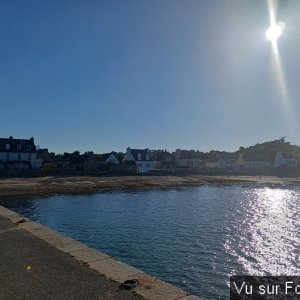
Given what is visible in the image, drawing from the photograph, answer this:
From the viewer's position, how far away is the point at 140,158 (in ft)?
352

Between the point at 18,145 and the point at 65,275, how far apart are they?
82.1m

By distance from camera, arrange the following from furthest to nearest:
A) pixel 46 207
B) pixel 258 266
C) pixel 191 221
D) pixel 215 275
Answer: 1. pixel 46 207
2. pixel 191 221
3. pixel 258 266
4. pixel 215 275

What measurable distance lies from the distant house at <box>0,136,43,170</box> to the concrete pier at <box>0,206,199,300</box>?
250ft

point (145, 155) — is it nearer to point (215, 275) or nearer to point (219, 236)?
point (219, 236)

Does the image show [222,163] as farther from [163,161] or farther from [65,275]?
[65,275]

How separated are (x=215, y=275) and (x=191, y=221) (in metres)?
11.9

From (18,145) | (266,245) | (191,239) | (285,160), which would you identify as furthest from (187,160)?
(266,245)

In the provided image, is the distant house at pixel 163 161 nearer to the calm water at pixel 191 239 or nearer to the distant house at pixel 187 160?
the distant house at pixel 187 160

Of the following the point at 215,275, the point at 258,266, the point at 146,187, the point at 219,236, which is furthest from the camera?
the point at 146,187

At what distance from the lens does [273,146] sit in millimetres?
154250

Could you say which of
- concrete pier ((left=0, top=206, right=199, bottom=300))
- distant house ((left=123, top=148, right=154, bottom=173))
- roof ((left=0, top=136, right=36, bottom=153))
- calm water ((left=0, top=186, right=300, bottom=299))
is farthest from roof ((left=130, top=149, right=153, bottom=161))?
concrete pier ((left=0, top=206, right=199, bottom=300))

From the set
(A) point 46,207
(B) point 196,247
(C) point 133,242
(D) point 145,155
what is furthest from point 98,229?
(D) point 145,155

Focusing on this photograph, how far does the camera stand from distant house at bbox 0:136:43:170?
8194 centimetres

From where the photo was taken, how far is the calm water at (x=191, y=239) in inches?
499
